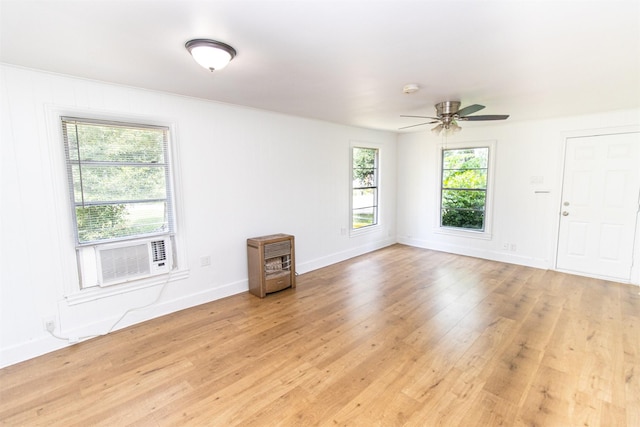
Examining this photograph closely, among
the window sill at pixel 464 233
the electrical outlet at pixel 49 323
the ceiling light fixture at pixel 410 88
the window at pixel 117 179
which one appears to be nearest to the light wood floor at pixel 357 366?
the electrical outlet at pixel 49 323

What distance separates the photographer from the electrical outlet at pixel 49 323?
102 inches

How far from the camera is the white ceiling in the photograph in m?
1.57

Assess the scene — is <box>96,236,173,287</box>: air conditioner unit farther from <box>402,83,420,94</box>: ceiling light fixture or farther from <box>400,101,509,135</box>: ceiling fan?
<box>400,101,509,135</box>: ceiling fan

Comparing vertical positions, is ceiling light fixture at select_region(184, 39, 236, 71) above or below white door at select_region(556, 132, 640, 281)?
above

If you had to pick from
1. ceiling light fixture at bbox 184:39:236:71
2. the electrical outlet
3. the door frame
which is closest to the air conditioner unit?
the electrical outlet

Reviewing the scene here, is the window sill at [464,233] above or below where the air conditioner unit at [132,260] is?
below

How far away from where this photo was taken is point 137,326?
3.03m

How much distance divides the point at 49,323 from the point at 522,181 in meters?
6.25

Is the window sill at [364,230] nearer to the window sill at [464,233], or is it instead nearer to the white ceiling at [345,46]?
the window sill at [464,233]

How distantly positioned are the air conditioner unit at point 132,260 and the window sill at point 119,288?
0.19ft

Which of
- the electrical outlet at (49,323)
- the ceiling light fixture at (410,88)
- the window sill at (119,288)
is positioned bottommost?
the electrical outlet at (49,323)

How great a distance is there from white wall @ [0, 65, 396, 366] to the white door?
3.13 m

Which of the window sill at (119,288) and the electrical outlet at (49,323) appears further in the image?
the window sill at (119,288)

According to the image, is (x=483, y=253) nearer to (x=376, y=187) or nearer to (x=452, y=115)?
(x=376, y=187)
